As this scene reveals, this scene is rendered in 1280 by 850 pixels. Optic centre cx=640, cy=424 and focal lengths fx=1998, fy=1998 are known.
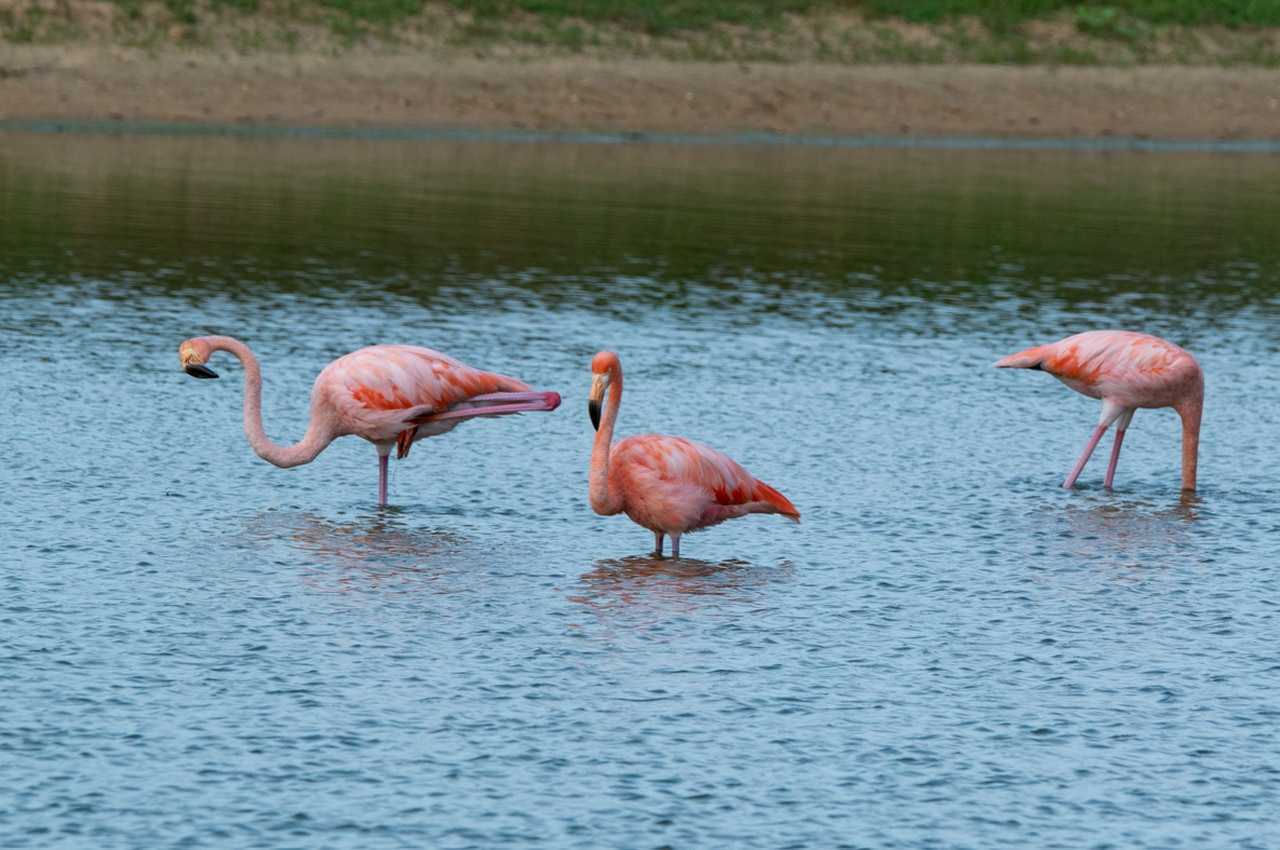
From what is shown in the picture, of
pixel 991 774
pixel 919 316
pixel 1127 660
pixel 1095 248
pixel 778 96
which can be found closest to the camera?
pixel 991 774

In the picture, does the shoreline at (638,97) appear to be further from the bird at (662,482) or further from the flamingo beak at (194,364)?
the bird at (662,482)

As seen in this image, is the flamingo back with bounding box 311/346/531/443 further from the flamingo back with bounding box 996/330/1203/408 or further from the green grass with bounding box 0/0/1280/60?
the green grass with bounding box 0/0/1280/60

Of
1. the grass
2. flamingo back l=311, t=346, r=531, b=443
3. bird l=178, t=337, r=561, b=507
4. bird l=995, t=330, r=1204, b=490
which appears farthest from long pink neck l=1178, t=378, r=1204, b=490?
the grass

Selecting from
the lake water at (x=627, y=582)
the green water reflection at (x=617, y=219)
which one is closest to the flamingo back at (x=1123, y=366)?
the lake water at (x=627, y=582)

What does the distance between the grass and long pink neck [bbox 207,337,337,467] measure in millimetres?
30476

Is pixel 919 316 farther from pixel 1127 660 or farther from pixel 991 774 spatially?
pixel 991 774

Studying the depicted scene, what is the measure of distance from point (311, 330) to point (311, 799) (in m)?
10.7

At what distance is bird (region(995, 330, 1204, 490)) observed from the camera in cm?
1232

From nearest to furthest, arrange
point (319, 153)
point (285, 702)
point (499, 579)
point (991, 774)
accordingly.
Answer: point (991, 774) → point (285, 702) → point (499, 579) → point (319, 153)

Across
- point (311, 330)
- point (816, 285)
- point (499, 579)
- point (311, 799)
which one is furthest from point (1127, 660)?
point (816, 285)

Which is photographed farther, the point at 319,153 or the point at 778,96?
the point at 778,96

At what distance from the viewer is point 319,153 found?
117 feet

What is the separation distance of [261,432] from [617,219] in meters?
16.0

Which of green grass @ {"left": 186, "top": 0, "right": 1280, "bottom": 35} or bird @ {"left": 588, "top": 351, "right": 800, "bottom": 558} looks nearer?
bird @ {"left": 588, "top": 351, "right": 800, "bottom": 558}
